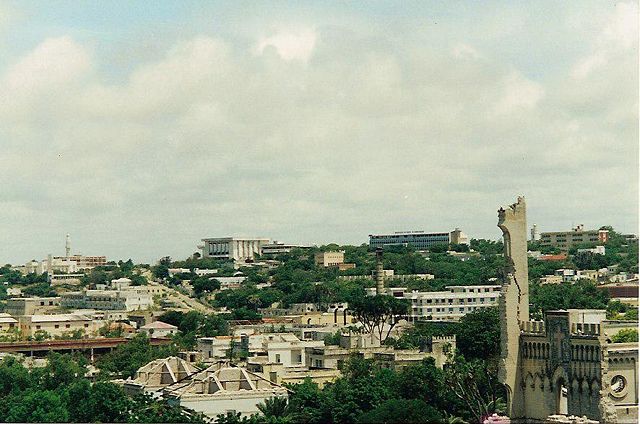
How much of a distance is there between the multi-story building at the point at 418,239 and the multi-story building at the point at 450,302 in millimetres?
57692

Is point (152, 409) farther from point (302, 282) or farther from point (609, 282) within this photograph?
point (302, 282)

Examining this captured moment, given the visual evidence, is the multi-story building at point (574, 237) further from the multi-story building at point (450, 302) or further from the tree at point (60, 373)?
the tree at point (60, 373)

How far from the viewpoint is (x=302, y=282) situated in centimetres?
10962

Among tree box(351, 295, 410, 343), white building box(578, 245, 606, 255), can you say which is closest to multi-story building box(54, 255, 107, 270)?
white building box(578, 245, 606, 255)

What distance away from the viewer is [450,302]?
3337 inches

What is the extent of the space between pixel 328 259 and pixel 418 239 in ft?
80.0

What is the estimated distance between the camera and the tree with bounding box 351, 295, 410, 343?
7044 centimetres

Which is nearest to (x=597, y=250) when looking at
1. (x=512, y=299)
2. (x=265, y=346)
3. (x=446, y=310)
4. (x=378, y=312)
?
(x=446, y=310)

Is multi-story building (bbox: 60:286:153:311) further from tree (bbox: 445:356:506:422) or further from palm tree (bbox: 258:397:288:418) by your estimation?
palm tree (bbox: 258:397:288:418)

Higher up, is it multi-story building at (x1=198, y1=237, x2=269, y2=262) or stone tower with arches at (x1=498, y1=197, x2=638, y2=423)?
multi-story building at (x1=198, y1=237, x2=269, y2=262)

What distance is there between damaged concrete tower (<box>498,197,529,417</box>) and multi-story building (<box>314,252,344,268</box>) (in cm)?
9028

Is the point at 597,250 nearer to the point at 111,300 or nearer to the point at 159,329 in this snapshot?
the point at 111,300

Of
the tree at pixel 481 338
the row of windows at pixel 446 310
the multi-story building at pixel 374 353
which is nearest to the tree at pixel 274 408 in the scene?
the tree at pixel 481 338

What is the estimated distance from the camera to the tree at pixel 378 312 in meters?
70.4
